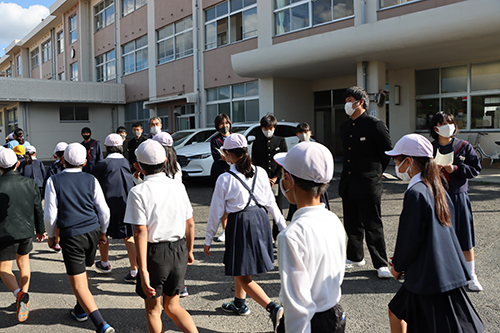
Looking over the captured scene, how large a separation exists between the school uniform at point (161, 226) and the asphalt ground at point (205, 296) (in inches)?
34.5

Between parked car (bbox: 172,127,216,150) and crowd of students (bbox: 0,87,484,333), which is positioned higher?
parked car (bbox: 172,127,216,150)

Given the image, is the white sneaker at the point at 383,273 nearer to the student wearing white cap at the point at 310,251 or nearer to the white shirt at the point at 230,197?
the white shirt at the point at 230,197

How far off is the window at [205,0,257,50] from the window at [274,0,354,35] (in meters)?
1.57

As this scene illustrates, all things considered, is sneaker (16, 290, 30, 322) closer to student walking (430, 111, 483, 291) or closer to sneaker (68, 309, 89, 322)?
sneaker (68, 309, 89, 322)

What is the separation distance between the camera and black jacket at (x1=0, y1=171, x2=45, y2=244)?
12.8ft

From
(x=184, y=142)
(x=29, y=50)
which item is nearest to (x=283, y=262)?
(x=184, y=142)

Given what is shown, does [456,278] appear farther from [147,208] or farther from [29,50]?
[29,50]

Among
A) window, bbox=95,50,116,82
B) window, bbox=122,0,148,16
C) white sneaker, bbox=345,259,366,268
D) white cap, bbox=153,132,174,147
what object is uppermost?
window, bbox=122,0,148,16

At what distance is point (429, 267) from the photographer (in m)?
2.40

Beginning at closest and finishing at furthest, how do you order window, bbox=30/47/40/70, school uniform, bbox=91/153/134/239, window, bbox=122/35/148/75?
school uniform, bbox=91/153/134/239 < window, bbox=122/35/148/75 < window, bbox=30/47/40/70

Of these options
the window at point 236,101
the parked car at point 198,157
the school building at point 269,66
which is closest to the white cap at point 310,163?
the parked car at point 198,157

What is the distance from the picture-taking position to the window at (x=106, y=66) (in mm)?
30147

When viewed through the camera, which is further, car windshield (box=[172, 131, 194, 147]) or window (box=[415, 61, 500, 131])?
window (box=[415, 61, 500, 131])

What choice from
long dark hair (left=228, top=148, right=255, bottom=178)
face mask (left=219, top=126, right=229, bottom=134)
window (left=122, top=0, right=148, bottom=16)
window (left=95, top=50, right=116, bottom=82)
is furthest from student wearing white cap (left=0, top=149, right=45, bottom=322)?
window (left=95, top=50, right=116, bottom=82)
